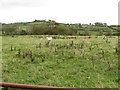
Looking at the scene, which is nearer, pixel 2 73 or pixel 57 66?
pixel 2 73

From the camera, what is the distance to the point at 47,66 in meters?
7.84

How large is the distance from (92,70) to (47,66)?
6.79 feet

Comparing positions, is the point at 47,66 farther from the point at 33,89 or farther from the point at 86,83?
the point at 33,89

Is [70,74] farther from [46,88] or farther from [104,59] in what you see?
[46,88]

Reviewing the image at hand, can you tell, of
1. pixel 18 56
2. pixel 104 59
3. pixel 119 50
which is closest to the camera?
pixel 104 59

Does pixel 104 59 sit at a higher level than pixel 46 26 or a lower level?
lower

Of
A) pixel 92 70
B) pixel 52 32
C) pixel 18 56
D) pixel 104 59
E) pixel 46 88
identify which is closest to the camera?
pixel 46 88

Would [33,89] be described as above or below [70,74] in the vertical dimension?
above

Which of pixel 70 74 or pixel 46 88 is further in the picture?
pixel 70 74

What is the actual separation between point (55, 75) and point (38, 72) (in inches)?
30.4

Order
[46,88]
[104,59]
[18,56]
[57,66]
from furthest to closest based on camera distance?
[18,56]
[104,59]
[57,66]
[46,88]

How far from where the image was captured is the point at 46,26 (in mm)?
38125

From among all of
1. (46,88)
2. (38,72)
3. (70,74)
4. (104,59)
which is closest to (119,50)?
(104,59)

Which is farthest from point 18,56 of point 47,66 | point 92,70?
point 92,70
